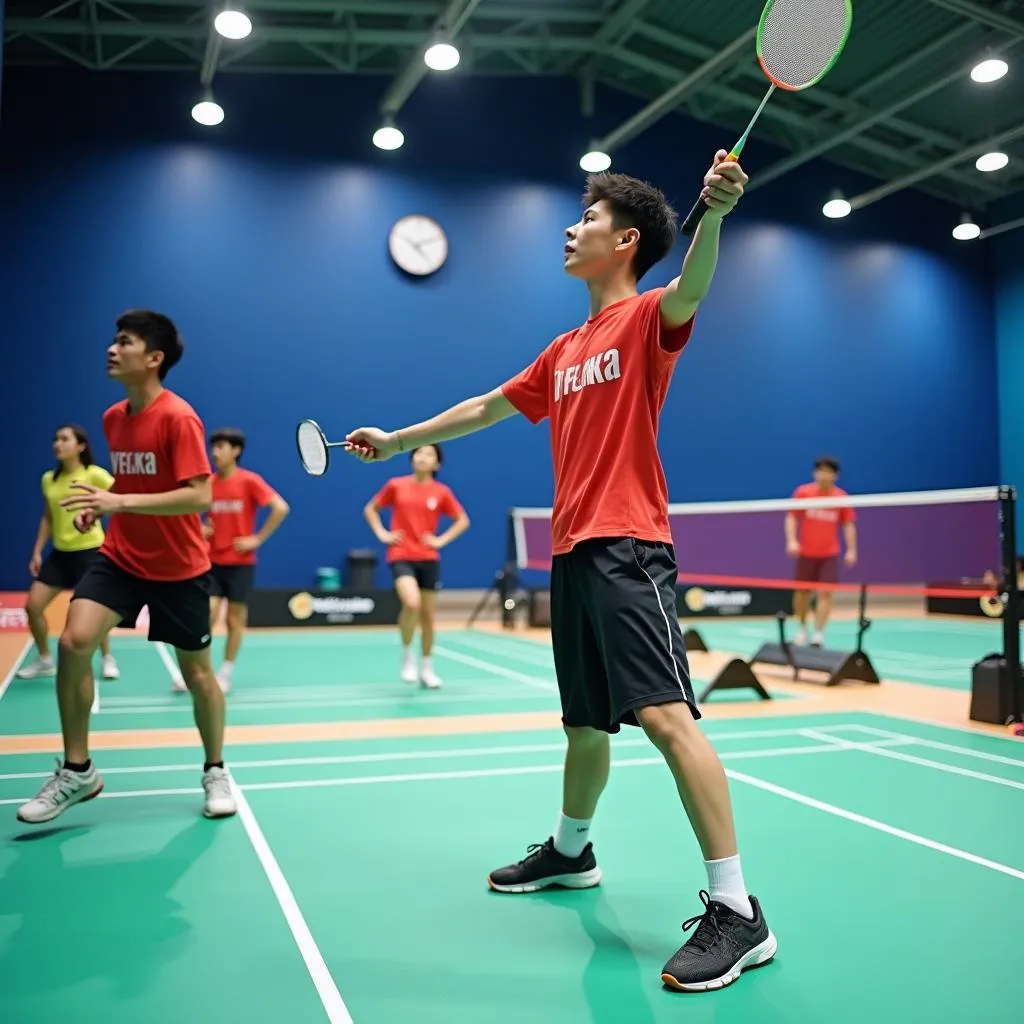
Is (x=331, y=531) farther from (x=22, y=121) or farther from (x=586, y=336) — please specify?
(x=586, y=336)

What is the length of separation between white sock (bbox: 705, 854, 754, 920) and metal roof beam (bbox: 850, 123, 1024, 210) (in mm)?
13478

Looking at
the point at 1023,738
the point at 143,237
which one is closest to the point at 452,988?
the point at 1023,738

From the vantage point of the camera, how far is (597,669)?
268 centimetres

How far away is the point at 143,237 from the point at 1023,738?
1119 centimetres

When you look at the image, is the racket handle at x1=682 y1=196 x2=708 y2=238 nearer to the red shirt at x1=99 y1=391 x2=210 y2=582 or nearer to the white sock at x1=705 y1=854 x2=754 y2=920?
the white sock at x1=705 y1=854 x2=754 y2=920

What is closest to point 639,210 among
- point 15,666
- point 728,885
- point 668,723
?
point 668,723

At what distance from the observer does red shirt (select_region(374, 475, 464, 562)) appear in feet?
25.0

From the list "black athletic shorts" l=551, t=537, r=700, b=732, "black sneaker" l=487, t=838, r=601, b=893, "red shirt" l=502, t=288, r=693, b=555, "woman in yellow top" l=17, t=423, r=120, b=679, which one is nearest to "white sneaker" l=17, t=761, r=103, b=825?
"black sneaker" l=487, t=838, r=601, b=893

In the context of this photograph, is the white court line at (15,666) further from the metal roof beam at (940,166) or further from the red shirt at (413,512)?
the metal roof beam at (940,166)

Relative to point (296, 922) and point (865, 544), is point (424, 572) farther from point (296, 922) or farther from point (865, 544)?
point (865, 544)

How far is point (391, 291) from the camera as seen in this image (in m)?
13.7

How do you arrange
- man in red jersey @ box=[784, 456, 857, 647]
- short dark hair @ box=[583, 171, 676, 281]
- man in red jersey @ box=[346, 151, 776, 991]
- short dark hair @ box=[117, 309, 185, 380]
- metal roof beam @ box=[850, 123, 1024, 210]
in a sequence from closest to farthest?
man in red jersey @ box=[346, 151, 776, 991] → short dark hair @ box=[583, 171, 676, 281] → short dark hair @ box=[117, 309, 185, 380] → man in red jersey @ box=[784, 456, 857, 647] → metal roof beam @ box=[850, 123, 1024, 210]

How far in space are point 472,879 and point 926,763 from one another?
9.02ft

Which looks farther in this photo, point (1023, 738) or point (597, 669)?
point (1023, 738)
